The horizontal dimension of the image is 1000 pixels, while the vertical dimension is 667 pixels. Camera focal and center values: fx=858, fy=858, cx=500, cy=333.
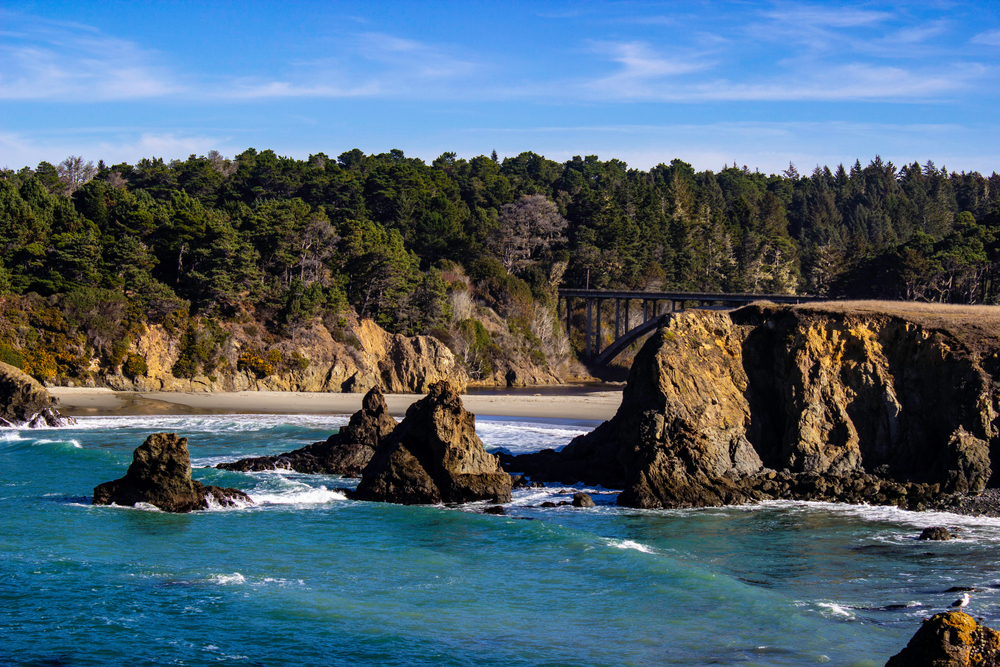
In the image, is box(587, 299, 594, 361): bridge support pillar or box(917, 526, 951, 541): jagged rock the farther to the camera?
box(587, 299, 594, 361): bridge support pillar

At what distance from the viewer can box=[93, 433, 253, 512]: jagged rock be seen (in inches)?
925

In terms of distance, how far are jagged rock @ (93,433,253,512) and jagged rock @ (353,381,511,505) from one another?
470 centimetres

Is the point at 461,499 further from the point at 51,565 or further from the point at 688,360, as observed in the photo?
the point at 51,565

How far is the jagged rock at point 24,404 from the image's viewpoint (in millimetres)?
39844

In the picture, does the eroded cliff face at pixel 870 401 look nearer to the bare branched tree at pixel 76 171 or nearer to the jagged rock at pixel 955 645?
the jagged rock at pixel 955 645

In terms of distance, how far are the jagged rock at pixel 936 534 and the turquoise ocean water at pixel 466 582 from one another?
28 cm

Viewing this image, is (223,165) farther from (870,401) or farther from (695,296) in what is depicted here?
(870,401)

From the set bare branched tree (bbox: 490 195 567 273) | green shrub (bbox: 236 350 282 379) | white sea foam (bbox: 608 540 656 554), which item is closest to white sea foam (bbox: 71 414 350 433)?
green shrub (bbox: 236 350 282 379)

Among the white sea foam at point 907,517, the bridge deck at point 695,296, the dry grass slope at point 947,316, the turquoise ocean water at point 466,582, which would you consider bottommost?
the turquoise ocean water at point 466,582

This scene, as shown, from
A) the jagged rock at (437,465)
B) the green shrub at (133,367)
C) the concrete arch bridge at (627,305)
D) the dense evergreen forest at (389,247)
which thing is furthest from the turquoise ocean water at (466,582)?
the concrete arch bridge at (627,305)

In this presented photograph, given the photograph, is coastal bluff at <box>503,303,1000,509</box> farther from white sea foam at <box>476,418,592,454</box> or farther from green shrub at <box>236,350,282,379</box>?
green shrub at <box>236,350,282,379</box>

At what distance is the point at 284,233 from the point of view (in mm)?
64625

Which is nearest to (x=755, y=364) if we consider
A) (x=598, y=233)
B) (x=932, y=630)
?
(x=932, y=630)

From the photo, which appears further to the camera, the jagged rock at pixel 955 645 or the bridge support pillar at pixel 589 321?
the bridge support pillar at pixel 589 321
